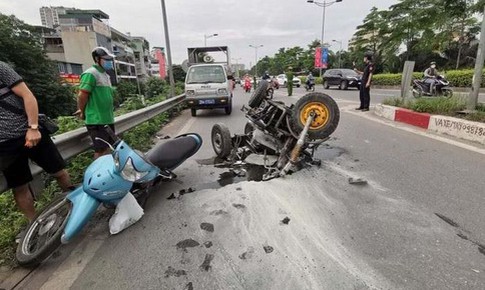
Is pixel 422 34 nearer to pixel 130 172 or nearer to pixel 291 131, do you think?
pixel 291 131

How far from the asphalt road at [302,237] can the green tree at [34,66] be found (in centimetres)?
Answer: 2830

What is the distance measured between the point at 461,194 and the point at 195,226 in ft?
10.2

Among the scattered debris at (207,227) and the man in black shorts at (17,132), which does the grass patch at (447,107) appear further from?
the man in black shorts at (17,132)

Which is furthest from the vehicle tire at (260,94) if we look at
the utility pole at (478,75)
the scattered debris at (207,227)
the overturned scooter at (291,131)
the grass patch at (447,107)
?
the utility pole at (478,75)

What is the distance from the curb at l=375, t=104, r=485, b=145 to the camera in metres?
5.96

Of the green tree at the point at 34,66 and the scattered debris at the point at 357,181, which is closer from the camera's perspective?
the scattered debris at the point at 357,181

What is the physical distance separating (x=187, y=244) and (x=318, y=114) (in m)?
2.86

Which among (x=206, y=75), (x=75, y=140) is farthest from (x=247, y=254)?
(x=206, y=75)

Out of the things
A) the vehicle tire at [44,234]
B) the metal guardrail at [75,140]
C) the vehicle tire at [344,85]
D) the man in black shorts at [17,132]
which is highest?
the man in black shorts at [17,132]

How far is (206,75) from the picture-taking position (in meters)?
12.0

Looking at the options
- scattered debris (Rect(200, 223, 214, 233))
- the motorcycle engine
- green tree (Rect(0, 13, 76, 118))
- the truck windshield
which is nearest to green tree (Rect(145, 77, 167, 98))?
green tree (Rect(0, 13, 76, 118))

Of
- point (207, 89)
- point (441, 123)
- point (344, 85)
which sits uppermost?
point (207, 89)

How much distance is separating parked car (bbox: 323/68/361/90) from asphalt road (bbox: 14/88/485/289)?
19.6 meters

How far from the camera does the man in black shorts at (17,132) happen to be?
270 centimetres
